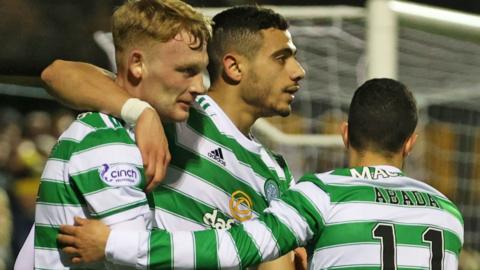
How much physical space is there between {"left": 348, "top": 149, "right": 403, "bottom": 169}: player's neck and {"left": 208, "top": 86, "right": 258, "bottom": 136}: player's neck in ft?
1.69

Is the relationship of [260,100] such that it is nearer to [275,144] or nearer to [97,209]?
[97,209]

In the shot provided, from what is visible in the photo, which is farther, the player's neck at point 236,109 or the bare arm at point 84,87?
the player's neck at point 236,109

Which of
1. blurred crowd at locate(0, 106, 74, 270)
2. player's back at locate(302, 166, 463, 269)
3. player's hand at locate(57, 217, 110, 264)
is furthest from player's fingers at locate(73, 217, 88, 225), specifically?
blurred crowd at locate(0, 106, 74, 270)

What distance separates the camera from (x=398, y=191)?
10.3ft

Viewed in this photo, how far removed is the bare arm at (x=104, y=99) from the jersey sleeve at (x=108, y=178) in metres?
0.05

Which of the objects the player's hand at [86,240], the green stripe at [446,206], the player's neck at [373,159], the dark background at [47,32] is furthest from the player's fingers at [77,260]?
the dark background at [47,32]

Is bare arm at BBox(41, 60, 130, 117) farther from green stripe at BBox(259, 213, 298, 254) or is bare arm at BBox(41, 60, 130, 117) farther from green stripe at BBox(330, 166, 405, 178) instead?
green stripe at BBox(330, 166, 405, 178)

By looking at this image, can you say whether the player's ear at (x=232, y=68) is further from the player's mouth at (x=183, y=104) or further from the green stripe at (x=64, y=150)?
the green stripe at (x=64, y=150)

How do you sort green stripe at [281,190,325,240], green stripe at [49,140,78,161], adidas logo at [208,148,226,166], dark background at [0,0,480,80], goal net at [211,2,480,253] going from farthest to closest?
dark background at [0,0,480,80], goal net at [211,2,480,253], adidas logo at [208,148,226,166], green stripe at [281,190,325,240], green stripe at [49,140,78,161]

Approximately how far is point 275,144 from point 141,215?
3658 mm

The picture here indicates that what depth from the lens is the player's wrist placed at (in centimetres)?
300

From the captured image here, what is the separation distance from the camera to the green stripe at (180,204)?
3.24 meters

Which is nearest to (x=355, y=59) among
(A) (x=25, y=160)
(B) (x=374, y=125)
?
(A) (x=25, y=160)

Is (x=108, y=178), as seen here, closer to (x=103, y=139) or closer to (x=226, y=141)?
(x=103, y=139)
